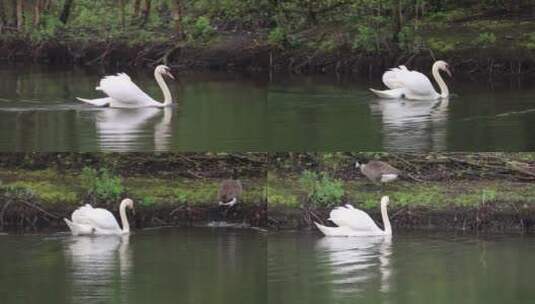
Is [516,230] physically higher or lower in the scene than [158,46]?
lower

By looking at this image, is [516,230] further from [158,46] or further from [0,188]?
[0,188]

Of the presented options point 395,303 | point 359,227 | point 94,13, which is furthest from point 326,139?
point 94,13

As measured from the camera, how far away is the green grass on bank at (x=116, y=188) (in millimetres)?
7094

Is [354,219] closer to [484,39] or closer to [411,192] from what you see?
[411,192]

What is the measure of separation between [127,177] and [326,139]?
52.1 inches

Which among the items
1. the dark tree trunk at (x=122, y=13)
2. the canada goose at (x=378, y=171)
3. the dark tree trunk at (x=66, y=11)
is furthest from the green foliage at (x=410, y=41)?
the dark tree trunk at (x=66, y=11)

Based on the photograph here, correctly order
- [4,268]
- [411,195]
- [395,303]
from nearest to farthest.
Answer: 1. [395,303]
2. [4,268]
3. [411,195]

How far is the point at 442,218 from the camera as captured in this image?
698cm

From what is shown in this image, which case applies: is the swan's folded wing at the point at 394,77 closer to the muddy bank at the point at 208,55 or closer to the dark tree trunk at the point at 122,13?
the muddy bank at the point at 208,55

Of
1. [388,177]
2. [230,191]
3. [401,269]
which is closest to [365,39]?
[388,177]

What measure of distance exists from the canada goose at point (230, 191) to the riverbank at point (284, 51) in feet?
2.31

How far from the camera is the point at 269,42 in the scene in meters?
7.12

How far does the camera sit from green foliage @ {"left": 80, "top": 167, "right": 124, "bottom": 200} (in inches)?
279

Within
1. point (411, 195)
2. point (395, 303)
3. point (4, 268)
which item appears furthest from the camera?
point (411, 195)
